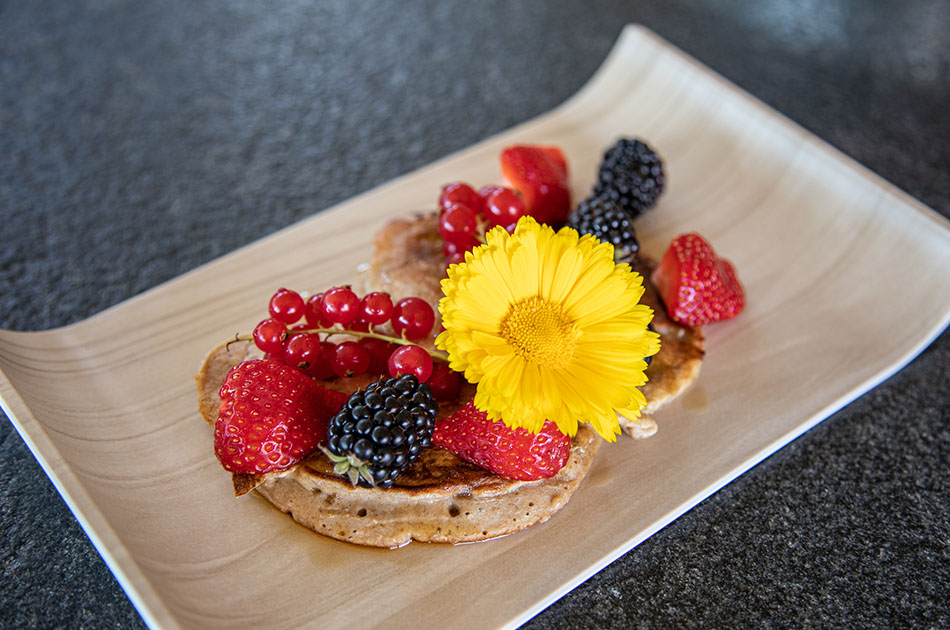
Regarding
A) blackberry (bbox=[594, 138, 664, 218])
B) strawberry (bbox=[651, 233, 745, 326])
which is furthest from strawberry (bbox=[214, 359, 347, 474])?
blackberry (bbox=[594, 138, 664, 218])

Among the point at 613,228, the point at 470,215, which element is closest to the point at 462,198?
the point at 470,215

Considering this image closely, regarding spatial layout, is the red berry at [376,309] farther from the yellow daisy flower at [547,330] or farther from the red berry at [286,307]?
the yellow daisy flower at [547,330]

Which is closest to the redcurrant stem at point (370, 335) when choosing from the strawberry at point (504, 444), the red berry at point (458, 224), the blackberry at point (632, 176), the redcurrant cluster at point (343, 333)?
the redcurrant cluster at point (343, 333)

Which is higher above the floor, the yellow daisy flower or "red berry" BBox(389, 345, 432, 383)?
the yellow daisy flower

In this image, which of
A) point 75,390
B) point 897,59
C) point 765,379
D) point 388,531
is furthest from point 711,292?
point 897,59

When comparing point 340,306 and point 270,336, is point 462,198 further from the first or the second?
point 270,336

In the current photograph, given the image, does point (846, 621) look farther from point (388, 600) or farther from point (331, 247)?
point (331, 247)

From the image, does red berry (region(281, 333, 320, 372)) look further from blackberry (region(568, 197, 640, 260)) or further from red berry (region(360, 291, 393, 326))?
blackberry (region(568, 197, 640, 260))
